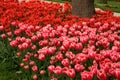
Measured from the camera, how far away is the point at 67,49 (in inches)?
258

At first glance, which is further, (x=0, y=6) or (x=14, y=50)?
(x=0, y=6)

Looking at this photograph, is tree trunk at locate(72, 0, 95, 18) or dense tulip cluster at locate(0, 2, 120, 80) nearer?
dense tulip cluster at locate(0, 2, 120, 80)

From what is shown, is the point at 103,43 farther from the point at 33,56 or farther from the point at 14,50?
the point at 14,50

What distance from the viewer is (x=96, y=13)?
11.0m

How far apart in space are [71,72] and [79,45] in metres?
1.20

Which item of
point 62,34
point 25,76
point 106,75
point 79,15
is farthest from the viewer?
point 79,15

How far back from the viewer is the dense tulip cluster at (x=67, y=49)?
5.43m

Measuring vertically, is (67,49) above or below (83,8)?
above

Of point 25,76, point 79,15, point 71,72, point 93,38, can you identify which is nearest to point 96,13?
point 79,15

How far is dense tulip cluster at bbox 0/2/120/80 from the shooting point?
5.43 meters

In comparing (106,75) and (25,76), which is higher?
(106,75)

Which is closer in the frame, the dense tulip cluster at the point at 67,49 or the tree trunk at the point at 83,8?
the dense tulip cluster at the point at 67,49

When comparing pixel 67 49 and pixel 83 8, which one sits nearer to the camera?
pixel 67 49

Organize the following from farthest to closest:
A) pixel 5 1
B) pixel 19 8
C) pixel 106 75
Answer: pixel 5 1 < pixel 19 8 < pixel 106 75
